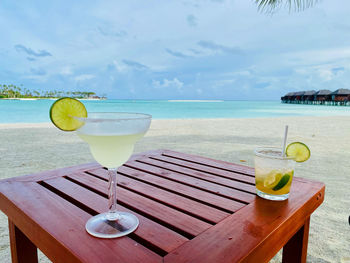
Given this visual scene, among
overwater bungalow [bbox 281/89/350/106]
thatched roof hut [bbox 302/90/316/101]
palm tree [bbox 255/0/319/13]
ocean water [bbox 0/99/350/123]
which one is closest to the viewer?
palm tree [bbox 255/0/319/13]

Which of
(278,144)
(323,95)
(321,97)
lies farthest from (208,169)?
(321,97)

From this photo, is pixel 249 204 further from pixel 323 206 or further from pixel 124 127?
pixel 323 206

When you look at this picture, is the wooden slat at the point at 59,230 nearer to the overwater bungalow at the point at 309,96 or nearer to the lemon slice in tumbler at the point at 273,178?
the lemon slice in tumbler at the point at 273,178

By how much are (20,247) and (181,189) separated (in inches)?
27.7

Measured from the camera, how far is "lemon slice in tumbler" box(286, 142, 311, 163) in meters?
0.84

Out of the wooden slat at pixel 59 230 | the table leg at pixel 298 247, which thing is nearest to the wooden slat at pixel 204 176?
the table leg at pixel 298 247

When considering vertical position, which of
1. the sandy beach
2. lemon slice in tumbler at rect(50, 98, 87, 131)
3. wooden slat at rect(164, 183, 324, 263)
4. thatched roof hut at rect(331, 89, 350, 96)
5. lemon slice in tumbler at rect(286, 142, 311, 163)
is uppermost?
thatched roof hut at rect(331, 89, 350, 96)

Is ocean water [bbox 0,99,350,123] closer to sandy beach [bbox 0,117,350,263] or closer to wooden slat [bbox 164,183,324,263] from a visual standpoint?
sandy beach [bbox 0,117,350,263]

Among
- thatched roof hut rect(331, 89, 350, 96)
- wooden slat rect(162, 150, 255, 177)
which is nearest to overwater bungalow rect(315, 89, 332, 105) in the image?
thatched roof hut rect(331, 89, 350, 96)

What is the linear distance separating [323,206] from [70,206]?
1893mm

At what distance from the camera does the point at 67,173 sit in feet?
3.62

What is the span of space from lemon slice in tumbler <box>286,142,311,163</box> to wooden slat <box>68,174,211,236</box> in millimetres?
427

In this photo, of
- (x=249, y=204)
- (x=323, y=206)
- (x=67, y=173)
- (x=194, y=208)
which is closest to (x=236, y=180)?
(x=249, y=204)

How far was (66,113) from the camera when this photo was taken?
610mm
